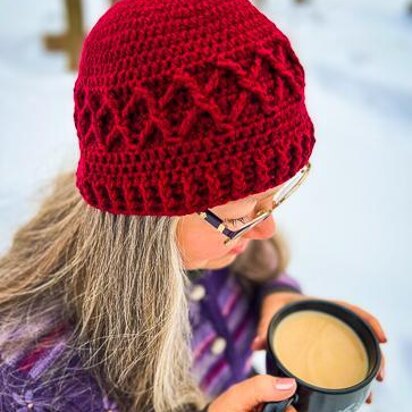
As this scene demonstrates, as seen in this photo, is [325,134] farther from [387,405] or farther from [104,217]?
[104,217]

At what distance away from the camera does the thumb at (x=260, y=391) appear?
562 millimetres

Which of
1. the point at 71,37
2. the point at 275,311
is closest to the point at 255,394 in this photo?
the point at 275,311

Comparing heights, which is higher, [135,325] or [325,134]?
[135,325]

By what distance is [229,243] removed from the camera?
0.63 meters

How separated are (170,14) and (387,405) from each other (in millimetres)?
992

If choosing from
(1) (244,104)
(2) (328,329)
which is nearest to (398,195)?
(2) (328,329)

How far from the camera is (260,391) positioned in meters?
0.58

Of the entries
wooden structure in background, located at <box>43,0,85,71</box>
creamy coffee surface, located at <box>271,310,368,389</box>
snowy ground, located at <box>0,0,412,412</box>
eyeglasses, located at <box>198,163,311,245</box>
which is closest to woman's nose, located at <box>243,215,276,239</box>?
eyeglasses, located at <box>198,163,311,245</box>

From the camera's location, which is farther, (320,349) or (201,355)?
(201,355)

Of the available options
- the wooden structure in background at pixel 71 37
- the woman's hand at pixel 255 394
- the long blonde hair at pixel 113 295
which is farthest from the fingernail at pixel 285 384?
the wooden structure in background at pixel 71 37

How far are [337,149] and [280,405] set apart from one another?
1269 mm

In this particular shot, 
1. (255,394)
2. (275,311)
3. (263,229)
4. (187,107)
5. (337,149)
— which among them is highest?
(187,107)

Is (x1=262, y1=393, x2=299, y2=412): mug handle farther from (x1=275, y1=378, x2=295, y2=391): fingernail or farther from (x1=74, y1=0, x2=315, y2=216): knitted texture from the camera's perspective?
(x1=74, y1=0, x2=315, y2=216): knitted texture

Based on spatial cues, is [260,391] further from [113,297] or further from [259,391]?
[113,297]
